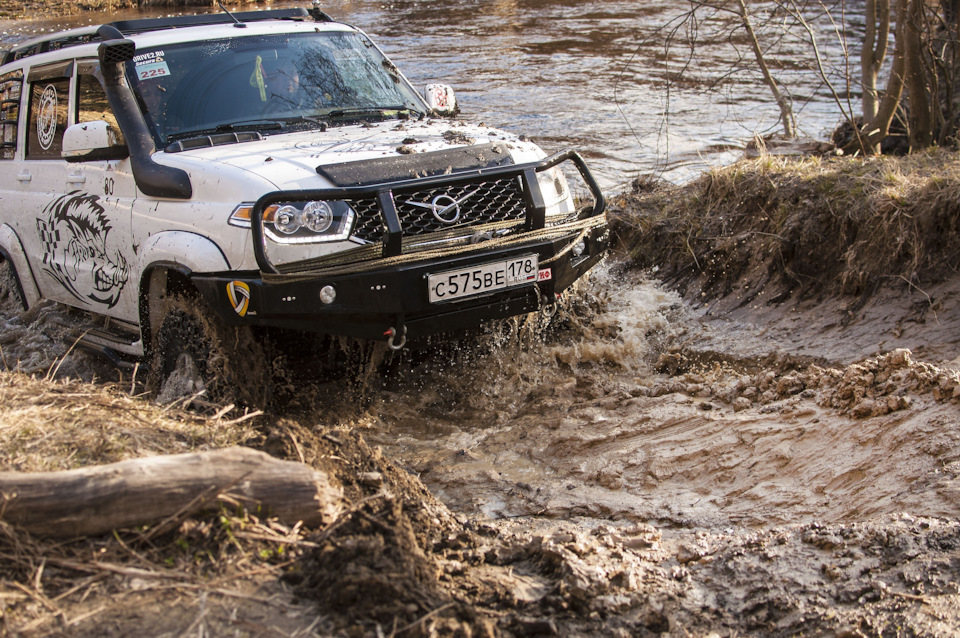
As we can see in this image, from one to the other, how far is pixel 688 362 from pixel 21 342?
13.9ft

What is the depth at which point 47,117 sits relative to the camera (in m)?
5.32

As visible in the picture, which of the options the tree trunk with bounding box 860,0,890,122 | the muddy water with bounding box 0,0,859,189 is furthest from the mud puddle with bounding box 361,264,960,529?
the tree trunk with bounding box 860,0,890,122

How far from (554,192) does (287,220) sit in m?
1.56

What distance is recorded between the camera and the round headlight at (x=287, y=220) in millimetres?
3787

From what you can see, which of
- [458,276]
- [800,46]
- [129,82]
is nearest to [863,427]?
[458,276]

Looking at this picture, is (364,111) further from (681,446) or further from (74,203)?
(681,446)

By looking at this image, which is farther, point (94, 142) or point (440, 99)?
point (440, 99)

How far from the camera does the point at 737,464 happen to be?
3.95m

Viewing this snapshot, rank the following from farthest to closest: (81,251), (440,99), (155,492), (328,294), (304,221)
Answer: (440,99) → (81,251) → (304,221) → (328,294) → (155,492)

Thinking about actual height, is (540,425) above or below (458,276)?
below

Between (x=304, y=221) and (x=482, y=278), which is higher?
(x=304, y=221)

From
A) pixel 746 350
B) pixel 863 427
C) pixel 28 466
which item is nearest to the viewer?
pixel 28 466

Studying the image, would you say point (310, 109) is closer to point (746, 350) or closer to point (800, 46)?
point (746, 350)

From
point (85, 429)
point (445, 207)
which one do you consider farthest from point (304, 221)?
point (85, 429)
